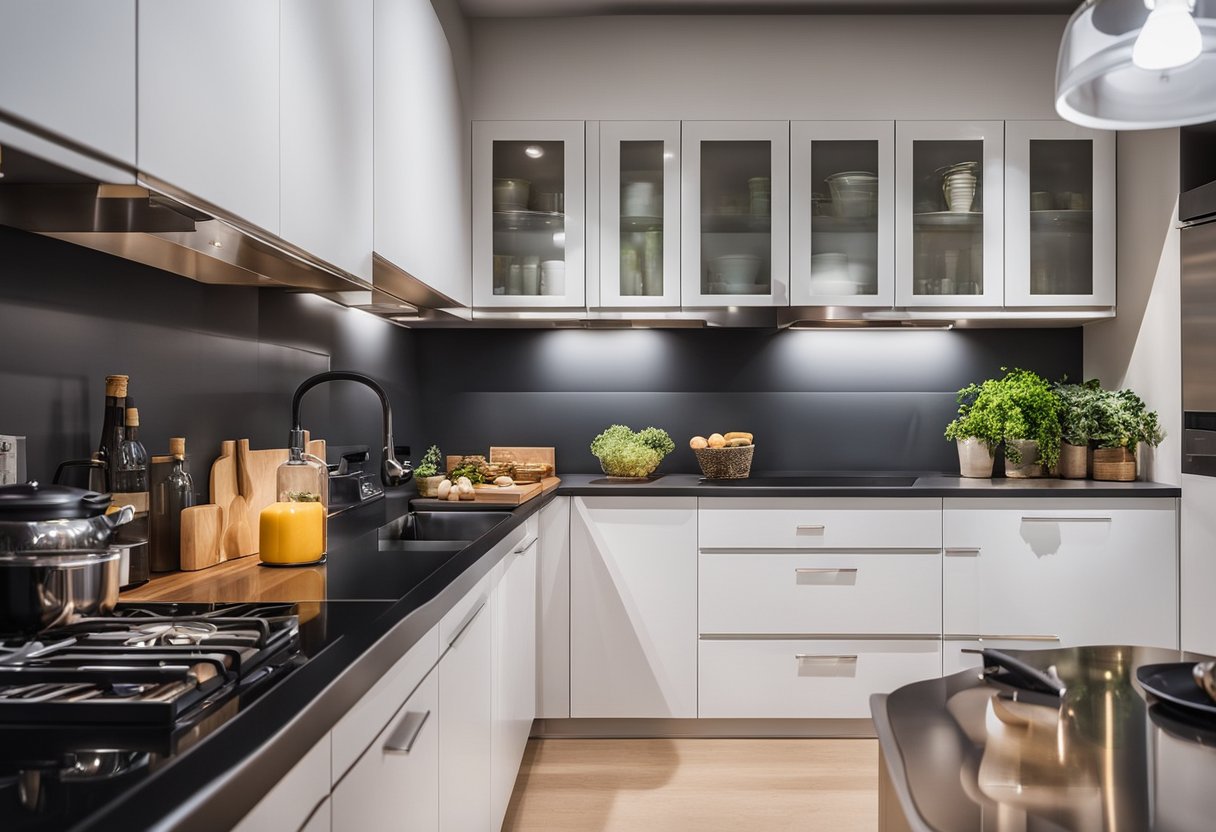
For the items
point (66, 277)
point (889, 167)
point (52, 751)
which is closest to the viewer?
point (52, 751)

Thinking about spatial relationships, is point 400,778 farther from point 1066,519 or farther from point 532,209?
point 1066,519

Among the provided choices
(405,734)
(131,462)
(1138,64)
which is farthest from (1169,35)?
(131,462)

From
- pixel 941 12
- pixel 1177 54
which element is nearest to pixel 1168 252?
pixel 941 12

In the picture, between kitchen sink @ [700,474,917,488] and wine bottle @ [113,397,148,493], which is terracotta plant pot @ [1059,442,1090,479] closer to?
A: kitchen sink @ [700,474,917,488]

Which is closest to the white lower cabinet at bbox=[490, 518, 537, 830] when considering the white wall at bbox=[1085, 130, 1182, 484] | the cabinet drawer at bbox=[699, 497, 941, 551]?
the cabinet drawer at bbox=[699, 497, 941, 551]

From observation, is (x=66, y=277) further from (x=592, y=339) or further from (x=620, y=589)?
(x=592, y=339)

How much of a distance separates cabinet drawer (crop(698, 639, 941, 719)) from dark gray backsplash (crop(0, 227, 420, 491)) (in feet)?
5.12

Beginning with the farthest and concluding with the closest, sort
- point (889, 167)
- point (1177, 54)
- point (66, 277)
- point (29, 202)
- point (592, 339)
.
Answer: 1. point (592, 339)
2. point (889, 167)
3. point (66, 277)
4. point (1177, 54)
5. point (29, 202)

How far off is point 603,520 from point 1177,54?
223 centimetres

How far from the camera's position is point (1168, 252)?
10.0 feet

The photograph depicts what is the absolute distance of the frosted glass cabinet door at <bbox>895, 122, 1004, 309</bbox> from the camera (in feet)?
11.0

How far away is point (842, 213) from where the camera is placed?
338 cm

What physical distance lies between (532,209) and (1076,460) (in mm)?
2338

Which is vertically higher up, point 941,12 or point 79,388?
point 941,12
